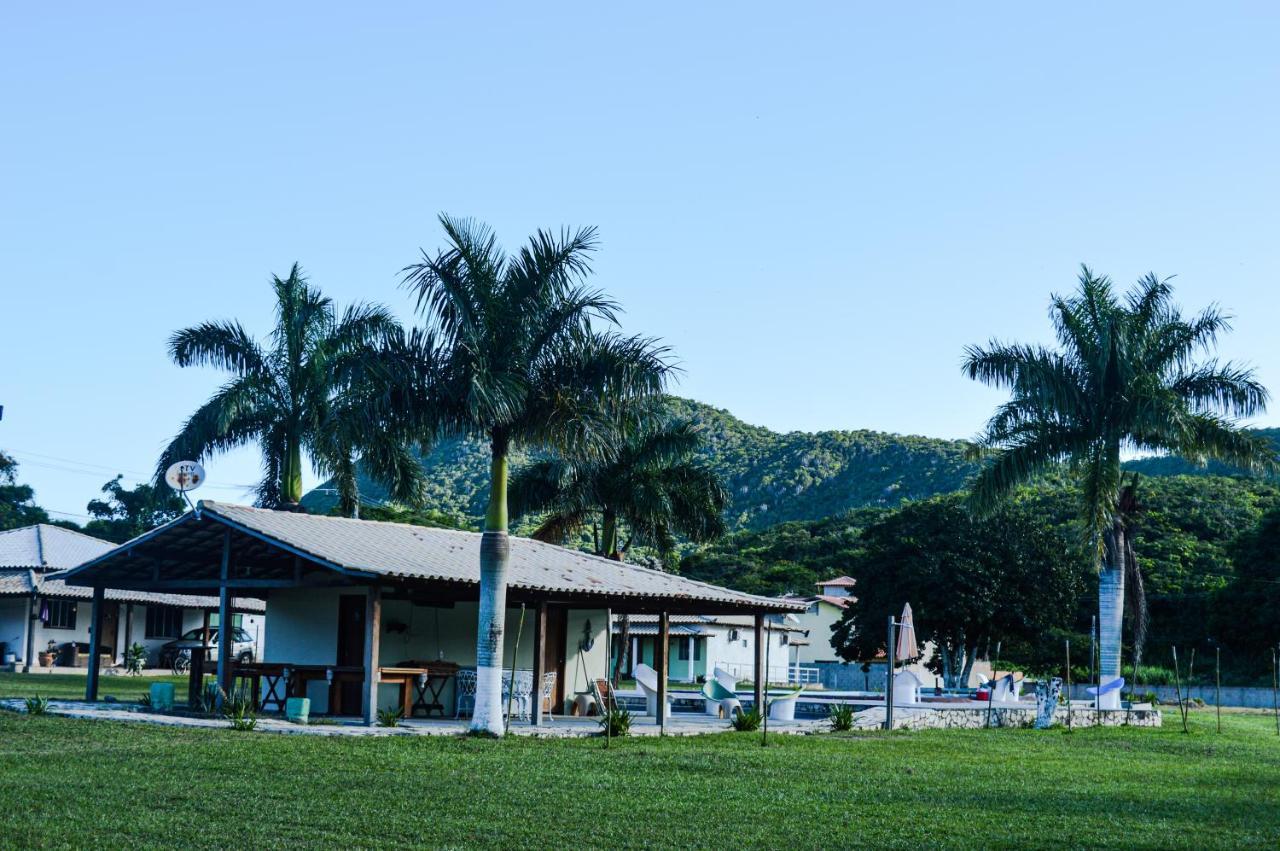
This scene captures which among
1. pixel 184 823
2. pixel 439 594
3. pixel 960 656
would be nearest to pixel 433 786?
pixel 184 823

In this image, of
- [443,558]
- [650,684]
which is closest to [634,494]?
[650,684]

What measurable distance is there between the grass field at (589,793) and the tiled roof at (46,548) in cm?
2214

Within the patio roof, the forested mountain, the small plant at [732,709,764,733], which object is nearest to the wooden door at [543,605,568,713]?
the patio roof

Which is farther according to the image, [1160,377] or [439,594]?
[1160,377]

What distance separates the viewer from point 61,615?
42531mm

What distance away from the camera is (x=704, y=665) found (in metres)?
63.4

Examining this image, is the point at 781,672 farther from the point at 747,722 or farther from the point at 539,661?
the point at 539,661

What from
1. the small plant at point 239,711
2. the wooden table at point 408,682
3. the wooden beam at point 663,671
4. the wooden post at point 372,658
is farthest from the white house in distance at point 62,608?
the wooden post at point 372,658

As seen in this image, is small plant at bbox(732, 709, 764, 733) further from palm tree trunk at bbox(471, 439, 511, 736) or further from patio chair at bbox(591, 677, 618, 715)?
palm tree trunk at bbox(471, 439, 511, 736)

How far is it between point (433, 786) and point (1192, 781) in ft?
30.1

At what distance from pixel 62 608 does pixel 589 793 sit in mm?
34353

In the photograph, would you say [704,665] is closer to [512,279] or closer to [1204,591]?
[1204,591]

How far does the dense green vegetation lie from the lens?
412 inches

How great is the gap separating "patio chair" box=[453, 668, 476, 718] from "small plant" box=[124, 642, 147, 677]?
68.8ft
